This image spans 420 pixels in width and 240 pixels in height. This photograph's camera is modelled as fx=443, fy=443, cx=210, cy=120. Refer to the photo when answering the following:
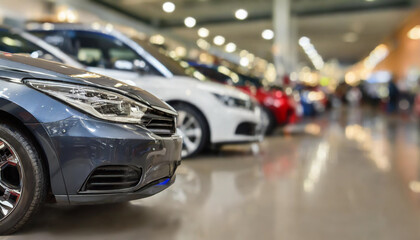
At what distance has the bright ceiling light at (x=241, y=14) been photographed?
2340 cm

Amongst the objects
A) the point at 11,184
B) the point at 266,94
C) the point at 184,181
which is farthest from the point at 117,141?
the point at 266,94

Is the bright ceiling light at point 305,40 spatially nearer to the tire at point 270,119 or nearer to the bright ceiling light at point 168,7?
the bright ceiling light at point 168,7

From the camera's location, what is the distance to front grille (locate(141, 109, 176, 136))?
288 cm

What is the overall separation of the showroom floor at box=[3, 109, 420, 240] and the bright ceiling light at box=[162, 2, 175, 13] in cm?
1572

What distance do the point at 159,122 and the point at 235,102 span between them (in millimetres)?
3110

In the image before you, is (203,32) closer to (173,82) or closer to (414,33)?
(414,33)

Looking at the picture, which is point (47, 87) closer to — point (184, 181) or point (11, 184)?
point (11, 184)

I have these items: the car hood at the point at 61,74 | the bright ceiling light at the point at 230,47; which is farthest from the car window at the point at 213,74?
the bright ceiling light at the point at 230,47

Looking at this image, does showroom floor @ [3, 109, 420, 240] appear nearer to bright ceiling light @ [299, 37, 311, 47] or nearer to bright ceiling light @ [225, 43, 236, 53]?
bright ceiling light @ [299, 37, 311, 47]

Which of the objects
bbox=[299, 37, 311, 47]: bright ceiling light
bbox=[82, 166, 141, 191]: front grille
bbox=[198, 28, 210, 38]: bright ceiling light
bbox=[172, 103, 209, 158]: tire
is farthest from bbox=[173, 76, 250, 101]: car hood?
bbox=[299, 37, 311, 47]: bright ceiling light

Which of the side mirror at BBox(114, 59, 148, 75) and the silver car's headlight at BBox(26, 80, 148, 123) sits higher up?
the side mirror at BBox(114, 59, 148, 75)

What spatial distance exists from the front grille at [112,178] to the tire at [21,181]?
0.88 feet

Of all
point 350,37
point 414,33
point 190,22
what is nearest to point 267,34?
point 190,22

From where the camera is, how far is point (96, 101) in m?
2.68
